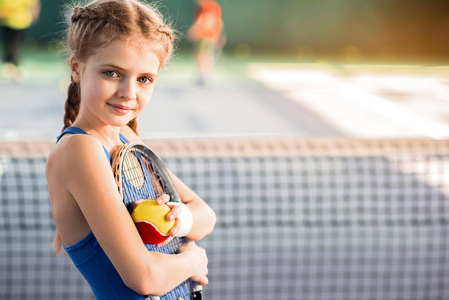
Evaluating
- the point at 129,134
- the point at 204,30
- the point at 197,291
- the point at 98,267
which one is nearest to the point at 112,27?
the point at 129,134

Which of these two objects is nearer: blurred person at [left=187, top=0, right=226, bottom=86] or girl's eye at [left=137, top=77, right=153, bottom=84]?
girl's eye at [left=137, top=77, right=153, bottom=84]

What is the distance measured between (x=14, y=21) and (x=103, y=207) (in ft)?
35.1

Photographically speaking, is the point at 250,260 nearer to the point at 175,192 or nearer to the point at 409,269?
the point at 409,269

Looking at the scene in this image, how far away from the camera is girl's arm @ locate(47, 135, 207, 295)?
3.79ft

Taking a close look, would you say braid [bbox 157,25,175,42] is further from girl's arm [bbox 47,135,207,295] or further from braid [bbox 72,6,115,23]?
girl's arm [bbox 47,135,207,295]

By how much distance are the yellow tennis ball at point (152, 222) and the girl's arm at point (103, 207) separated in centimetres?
3

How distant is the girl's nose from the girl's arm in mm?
111

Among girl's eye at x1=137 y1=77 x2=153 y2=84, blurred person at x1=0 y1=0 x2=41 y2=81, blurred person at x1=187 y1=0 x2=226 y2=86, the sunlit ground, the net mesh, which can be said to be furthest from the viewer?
blurred person at x1=187 y1=0 x2=226 y2=86

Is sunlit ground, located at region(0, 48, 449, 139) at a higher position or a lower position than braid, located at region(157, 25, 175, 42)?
higher

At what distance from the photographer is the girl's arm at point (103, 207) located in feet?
3.79

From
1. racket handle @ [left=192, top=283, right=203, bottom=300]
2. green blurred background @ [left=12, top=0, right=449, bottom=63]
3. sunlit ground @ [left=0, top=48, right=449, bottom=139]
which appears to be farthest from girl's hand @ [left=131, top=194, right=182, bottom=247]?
Result: green blurred background @ [left=12, top=0, right=449, bottom=63]

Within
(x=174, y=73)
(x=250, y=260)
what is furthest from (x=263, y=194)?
(x=174, y=73)

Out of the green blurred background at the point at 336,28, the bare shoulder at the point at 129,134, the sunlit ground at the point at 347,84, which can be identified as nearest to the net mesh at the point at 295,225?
the bare shoulder at the point at 129,134

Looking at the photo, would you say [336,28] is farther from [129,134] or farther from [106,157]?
[106,157]
